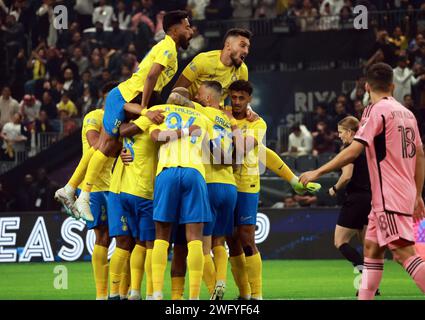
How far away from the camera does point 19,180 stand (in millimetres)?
23547

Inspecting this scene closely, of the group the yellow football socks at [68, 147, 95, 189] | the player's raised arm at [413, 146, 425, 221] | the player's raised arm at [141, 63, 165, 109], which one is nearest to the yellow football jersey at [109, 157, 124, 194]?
the yellow football socks at [68, 147, 95, 189]

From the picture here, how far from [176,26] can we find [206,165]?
161cm

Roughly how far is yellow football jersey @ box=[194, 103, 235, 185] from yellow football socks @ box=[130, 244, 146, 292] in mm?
1049

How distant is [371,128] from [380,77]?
1.64 ft

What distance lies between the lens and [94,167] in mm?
11219

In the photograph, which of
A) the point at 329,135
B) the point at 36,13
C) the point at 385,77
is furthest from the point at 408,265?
the point at 36,13

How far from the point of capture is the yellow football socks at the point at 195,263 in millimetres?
10203

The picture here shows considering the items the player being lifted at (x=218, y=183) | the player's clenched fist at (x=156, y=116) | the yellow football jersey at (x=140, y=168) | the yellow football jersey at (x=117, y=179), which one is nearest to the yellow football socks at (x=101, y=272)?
the yellow football jersey at (x=117, y=179)

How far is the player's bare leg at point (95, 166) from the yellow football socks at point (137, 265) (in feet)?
2.42

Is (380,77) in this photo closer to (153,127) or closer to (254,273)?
(153,127)

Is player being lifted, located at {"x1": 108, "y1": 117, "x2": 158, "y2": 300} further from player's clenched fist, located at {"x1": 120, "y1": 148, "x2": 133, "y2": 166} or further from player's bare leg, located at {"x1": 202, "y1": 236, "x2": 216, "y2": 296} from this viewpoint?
player's bare leg, located at {"x1": 202, "y1": 236, "x2": 216, "y2": 296}

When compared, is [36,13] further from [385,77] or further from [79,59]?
[385,77]

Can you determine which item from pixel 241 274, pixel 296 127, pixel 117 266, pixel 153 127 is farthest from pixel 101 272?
pixel 296 127

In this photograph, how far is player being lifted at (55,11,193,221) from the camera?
11008 millimetres
